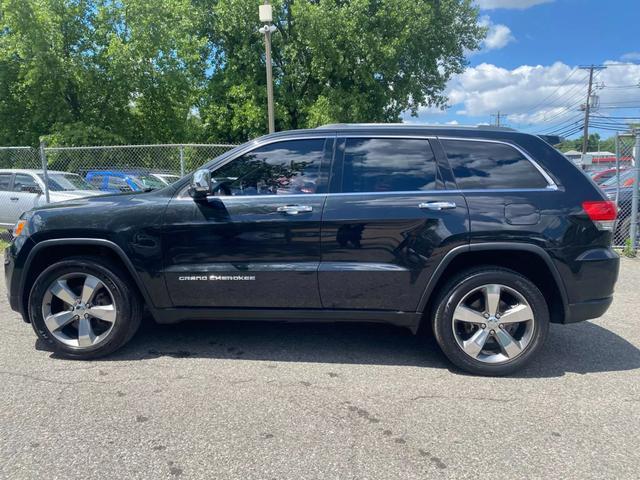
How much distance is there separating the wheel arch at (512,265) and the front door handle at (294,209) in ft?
3.52

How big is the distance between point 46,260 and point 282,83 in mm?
18561

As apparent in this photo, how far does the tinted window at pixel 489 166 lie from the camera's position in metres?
3.54

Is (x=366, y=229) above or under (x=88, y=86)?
under

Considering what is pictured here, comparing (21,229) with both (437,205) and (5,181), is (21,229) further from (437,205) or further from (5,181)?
(5,181)

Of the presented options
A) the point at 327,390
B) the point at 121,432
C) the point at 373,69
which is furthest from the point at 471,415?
the point at 373,69

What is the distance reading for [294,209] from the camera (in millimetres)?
3561

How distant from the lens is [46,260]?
3910 millimetres

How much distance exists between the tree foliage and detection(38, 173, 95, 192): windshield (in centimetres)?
779

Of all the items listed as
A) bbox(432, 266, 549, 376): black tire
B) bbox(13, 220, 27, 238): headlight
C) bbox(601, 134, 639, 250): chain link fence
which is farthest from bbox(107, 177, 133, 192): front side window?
bbox(601, 134, 639, 250): chain link fence

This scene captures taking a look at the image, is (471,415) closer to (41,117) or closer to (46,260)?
(46,260)

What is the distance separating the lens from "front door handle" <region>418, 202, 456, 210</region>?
346 centimetres

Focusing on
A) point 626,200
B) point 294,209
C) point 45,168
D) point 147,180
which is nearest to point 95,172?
point 45,168

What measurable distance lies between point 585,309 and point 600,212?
73 cm

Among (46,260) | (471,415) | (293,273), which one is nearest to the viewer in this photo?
(471,415)
